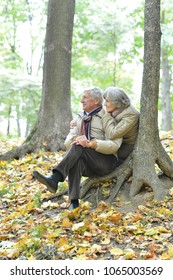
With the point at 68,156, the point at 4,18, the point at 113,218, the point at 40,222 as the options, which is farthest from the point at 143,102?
the point at 4,18

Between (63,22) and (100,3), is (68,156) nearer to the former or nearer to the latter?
(63,22)

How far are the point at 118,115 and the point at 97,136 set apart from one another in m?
0.38

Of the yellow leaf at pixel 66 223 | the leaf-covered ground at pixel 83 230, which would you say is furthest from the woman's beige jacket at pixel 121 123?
the yellow leaf at pixel 66 223

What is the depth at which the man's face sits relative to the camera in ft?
17.5

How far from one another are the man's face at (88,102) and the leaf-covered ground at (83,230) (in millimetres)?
1199

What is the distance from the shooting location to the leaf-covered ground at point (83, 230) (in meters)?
4.05

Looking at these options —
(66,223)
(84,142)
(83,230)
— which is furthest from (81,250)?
(84,142)

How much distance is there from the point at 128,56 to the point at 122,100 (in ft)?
39.1

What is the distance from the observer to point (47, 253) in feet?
13.4

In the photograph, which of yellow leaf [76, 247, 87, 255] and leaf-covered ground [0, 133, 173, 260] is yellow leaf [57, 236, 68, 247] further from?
yellow leaf [76, 247, 87, 255]

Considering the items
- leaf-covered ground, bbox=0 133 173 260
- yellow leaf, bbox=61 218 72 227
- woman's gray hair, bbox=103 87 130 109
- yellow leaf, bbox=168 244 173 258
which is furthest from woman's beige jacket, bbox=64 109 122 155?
yellow leaf, bbox=168 244 173 258

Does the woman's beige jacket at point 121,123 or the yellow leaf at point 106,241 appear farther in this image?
the woman's beige jacket at point 121,123

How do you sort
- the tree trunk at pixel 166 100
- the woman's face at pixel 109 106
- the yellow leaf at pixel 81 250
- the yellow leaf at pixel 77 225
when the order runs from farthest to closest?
the tree trunk at pixel 166 100 → the woman's face at pixel 109 106 → the yellow leaf at pixel 77 225 → the yellow leaf at pixel 81 250

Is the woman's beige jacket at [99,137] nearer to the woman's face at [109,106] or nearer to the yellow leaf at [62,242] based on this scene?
the woman's face at [109,106]
